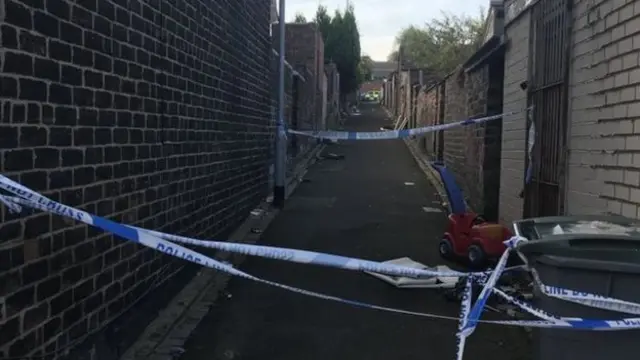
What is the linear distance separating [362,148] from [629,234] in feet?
77.8

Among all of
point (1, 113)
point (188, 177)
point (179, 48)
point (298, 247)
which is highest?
point (179, 48)

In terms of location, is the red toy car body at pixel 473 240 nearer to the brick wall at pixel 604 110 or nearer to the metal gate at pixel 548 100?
the metal gate at pixel 548 100

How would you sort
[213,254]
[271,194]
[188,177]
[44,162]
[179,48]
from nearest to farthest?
1. [44,162]
2. [179,48]
3. [188,177]
4. [213,254]
5. [271,194]

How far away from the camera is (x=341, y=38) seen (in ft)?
142

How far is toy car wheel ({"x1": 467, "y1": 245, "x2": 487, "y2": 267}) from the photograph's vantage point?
24.2 feet

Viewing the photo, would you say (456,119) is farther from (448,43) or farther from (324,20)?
(324,20)

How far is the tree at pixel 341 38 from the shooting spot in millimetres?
42969

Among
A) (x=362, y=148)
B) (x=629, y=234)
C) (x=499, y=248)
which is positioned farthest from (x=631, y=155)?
(x=362, y=148)

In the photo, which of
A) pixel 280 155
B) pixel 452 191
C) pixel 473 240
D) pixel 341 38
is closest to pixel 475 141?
pixel 452 191

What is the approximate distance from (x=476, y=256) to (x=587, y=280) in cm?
467

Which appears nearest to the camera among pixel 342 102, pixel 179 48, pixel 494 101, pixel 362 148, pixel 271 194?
pixel 179 48

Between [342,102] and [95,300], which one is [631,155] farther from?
[342,102]

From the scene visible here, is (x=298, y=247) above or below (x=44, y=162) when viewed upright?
below

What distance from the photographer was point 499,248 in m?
7.28
